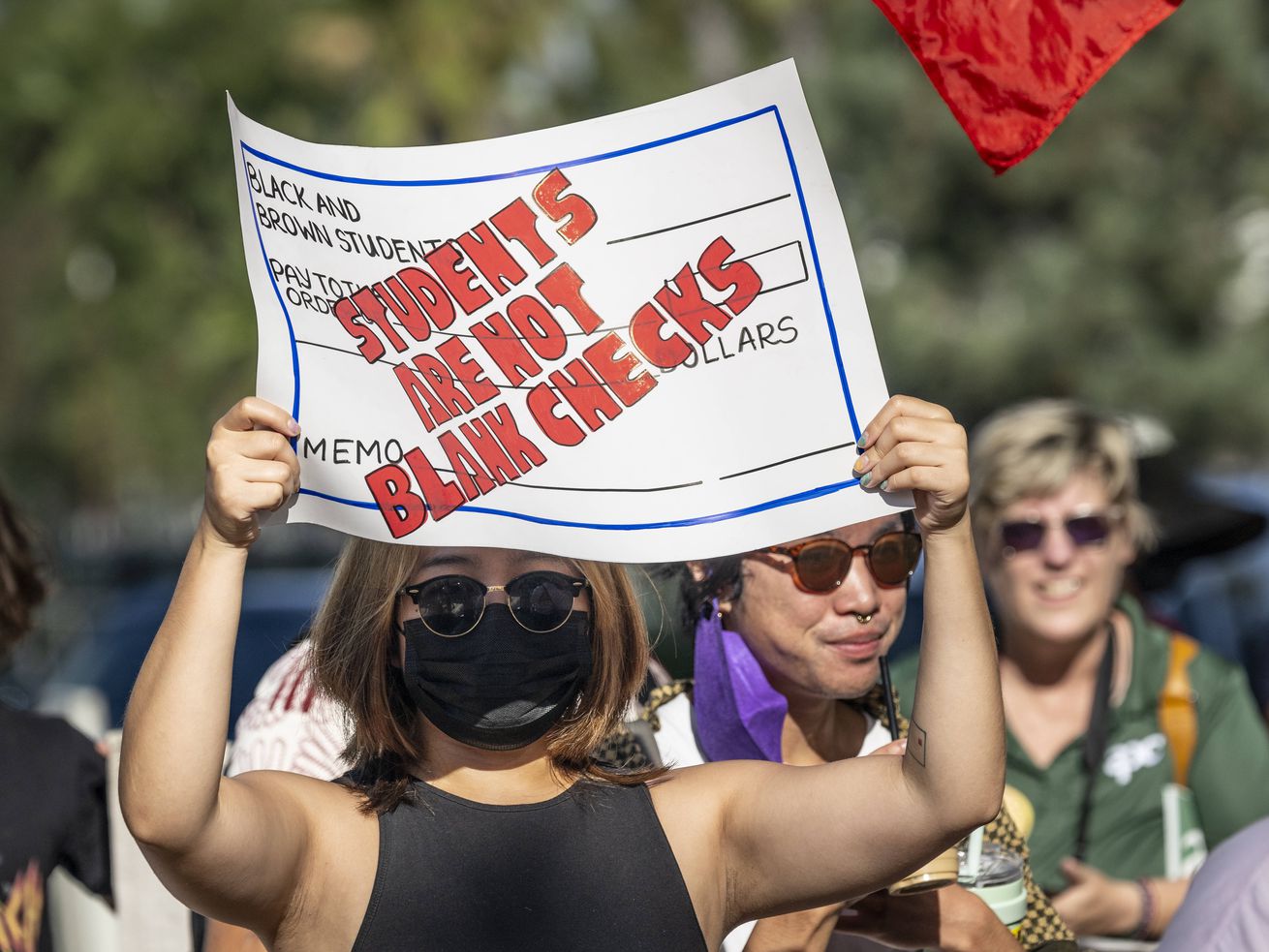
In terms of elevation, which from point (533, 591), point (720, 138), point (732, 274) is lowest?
point (533, 591)

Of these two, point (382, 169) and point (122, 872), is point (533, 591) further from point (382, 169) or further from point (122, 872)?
point (122, 872)

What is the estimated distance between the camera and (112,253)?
20266 mm

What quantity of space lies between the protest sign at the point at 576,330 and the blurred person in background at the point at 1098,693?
1.60m

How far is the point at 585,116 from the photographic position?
1653 centimetres

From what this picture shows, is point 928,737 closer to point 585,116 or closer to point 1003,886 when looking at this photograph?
point 1003,886

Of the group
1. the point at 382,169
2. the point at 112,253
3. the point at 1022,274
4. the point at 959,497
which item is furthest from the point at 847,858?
the point at 112,253

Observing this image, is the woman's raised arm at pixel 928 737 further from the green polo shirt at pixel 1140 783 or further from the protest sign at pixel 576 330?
the green polo shirt at pixel 1140 783

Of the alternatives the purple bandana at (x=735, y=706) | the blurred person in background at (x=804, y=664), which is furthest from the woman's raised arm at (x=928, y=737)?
the purple bandana at (x=735, y=706)

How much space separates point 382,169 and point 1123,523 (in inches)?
93.0

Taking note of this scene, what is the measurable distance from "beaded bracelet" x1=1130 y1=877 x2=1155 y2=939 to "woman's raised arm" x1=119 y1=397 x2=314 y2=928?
2070mm

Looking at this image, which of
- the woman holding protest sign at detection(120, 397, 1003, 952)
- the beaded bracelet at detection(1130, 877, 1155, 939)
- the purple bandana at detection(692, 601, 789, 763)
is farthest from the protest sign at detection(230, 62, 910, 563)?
the beaded bracelet at detection(1130, 877, 1155, 939)

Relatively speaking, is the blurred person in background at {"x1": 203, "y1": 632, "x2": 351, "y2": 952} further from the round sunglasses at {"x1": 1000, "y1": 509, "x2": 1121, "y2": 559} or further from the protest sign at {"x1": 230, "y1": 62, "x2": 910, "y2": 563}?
the round sunglasses at {"x1": 1000, "y1": 509, "x2": 1121, "y2": 559}

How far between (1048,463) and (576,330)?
1.99 metres

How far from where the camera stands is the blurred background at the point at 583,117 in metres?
10.9
